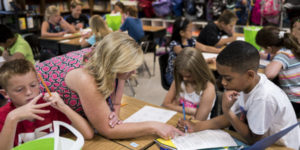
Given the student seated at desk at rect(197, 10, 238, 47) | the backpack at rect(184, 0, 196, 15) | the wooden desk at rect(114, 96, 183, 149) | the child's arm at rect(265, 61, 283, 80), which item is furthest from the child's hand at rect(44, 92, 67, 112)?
the backpack at rect(184, 0, 196, 15)

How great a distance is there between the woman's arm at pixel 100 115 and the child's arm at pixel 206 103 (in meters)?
0.48

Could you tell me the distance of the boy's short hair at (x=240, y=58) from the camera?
1.20m

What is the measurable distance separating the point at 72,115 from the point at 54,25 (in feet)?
12.0

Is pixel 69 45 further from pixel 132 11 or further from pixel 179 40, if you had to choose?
pixel 179 40

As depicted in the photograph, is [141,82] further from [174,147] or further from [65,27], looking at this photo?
[174,147]

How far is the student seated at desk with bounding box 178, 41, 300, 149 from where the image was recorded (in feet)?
3.80

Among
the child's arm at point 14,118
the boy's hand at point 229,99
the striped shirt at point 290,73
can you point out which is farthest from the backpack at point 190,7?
the child's arm at point 14,118

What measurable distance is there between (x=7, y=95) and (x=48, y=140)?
431 millimetres

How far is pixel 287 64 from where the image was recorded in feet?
6.39

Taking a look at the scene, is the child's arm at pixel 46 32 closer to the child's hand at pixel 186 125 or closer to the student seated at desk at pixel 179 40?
the student seated at desk at pixel 179 40

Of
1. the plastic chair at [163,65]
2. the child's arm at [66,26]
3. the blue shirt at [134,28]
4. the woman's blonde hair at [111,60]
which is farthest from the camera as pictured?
the child's arm at [66,26]

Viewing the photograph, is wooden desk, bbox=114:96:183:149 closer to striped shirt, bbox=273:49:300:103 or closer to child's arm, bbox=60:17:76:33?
striped shirt, bbox=273:49:300:103

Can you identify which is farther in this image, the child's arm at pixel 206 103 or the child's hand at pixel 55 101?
the child's arm at pixel 206 103

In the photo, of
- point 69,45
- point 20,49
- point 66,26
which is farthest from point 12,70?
point 66,26
